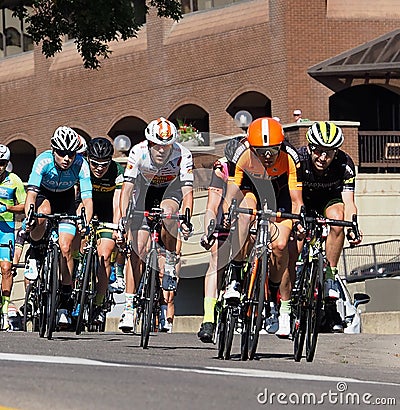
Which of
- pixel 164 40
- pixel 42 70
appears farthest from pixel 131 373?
pixel 42 70

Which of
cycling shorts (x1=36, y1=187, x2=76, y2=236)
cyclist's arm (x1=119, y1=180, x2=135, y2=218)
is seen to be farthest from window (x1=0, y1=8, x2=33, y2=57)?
cyclist's arm (x1=119, y1=180, x2=135, y2=218)

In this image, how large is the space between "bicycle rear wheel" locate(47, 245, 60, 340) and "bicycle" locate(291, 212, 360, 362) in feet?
8.73

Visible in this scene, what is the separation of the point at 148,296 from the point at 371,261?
19.3 m

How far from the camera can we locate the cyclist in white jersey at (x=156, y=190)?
1416cm

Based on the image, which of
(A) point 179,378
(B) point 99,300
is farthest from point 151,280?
(A) point 179,378

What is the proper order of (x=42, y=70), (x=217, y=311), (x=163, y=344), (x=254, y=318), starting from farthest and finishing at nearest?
(x=42, y=70) < (x=163, y=344) < (x=217, y=311) < (x=254, y=318)

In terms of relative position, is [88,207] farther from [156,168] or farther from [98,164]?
[98,164]

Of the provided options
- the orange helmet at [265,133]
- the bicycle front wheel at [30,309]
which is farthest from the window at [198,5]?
the orange helmet at [265,133]

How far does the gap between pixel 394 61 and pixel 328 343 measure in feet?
78.7

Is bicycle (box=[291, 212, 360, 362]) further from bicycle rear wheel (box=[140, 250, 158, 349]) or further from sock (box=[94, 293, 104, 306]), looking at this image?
sock (box=[94, 293, 104, 306])

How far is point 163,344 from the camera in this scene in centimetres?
1399

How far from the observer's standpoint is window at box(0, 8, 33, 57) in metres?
51.7

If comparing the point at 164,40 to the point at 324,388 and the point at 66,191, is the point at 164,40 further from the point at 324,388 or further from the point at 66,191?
the point at 324,388

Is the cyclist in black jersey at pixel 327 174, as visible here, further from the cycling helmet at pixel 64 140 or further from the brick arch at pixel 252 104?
the brick arch at pixel 252 104
